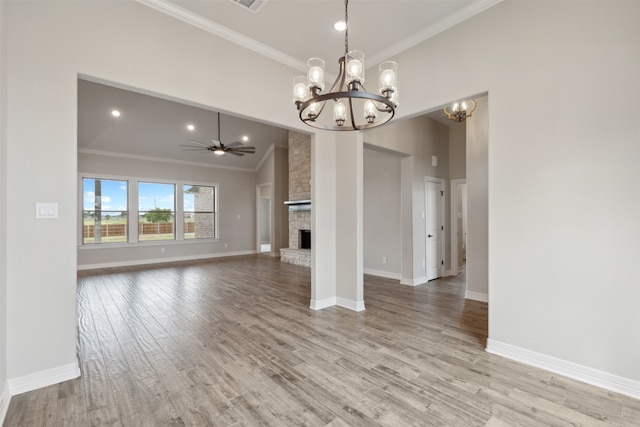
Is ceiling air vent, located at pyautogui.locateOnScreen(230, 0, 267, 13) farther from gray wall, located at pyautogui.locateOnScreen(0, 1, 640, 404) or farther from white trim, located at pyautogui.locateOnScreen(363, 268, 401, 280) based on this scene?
white trim, located at pyautogui.locateOnScreen(363, 268, 401, 280)

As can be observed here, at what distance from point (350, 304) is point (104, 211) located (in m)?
7.28

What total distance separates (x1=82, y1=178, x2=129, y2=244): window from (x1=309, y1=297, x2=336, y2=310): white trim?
6.54m

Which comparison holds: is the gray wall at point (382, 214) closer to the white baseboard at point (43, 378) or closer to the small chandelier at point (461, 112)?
the small chandelier at point (461, 112)

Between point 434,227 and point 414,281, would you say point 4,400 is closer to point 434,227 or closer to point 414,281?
point 414,281

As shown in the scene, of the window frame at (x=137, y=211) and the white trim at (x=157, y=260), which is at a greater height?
the window frame at (x=137, y=211)

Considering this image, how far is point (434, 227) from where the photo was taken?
5879 millimetres

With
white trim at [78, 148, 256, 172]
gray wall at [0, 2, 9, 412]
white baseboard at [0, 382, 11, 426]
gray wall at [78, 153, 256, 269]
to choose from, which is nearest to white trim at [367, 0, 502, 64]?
gray wall at [0, 2, 9, 412]

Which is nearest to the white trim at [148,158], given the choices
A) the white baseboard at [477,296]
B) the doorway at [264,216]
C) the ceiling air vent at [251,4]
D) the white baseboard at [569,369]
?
the doorway at [264,216]

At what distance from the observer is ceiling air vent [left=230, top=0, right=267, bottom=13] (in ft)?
8.78

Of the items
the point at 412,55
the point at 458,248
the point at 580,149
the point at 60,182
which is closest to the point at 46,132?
the point at 60,182

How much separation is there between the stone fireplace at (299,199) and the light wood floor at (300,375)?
13.1 feet

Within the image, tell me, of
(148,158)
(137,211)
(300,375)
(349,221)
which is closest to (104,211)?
(137,211)

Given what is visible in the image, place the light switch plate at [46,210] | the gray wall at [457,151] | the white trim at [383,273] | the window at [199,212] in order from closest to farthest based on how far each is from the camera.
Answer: the light switch plate at [46,210] < the white trim at [383,273] < the gray wall at [457,151] < the window at [199,212]

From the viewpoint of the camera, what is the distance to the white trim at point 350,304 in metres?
3.88
